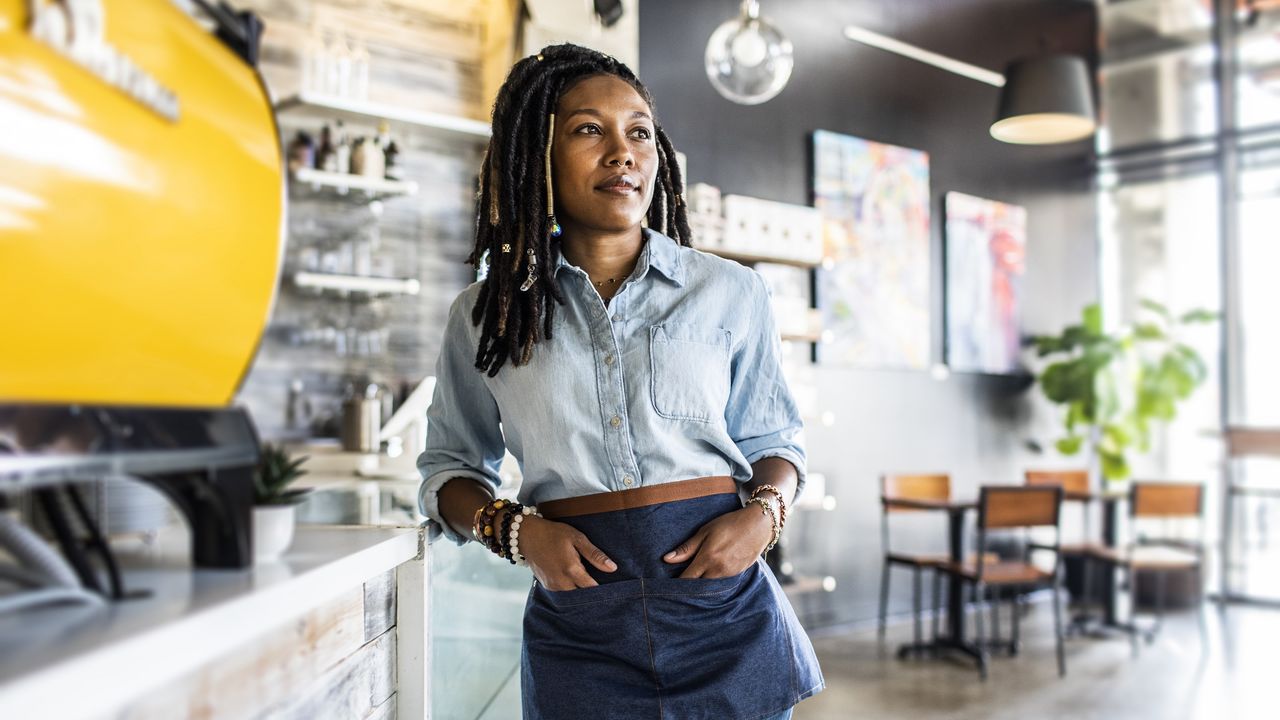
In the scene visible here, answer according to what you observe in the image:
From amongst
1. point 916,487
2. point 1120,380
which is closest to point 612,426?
point 916,487

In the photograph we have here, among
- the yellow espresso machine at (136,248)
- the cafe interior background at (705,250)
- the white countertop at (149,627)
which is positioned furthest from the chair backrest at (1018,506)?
the yellow espresso machine at (136,248)

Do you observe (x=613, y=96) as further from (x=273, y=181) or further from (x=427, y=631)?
(x=427, y=631)

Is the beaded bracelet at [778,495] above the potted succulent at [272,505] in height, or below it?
below

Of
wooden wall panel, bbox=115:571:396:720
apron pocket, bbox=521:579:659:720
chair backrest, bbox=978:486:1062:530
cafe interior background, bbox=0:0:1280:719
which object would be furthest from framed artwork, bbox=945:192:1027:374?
wooden wall panel, bbox=115:571:396:720

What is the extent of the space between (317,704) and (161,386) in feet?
1.29

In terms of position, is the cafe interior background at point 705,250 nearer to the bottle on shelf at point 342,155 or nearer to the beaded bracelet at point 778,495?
the bottle on shelf at point 342,155

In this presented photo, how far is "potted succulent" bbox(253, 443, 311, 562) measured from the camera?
2.65 ft

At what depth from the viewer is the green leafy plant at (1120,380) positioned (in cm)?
627

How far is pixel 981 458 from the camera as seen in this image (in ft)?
21.5

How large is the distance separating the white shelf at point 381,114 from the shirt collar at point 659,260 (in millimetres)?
3349

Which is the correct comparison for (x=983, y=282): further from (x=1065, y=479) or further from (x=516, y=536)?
(x=516, y=536)

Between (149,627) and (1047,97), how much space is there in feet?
18.5

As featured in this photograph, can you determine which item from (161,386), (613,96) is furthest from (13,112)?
(613,96)

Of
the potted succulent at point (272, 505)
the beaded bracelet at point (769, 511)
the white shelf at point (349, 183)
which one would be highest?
the white shelf at point (349, 183)
